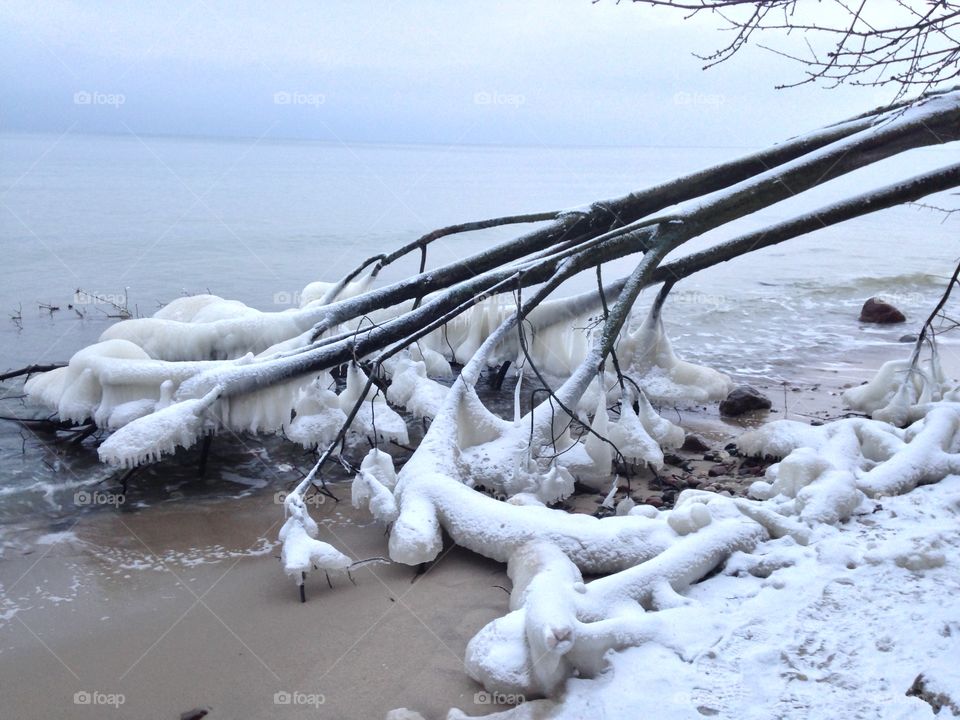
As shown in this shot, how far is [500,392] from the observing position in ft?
21.4

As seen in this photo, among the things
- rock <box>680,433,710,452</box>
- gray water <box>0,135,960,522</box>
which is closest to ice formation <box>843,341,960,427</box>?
rock <box>680,433,710,452</box>

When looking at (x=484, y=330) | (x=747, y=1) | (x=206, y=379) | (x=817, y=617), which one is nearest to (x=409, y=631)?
(x=817, y=617)

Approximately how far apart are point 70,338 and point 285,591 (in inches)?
238

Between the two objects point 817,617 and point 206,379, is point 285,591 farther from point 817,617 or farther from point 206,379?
point 817,617

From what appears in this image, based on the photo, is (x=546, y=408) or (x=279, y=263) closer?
→ (x=546, y=408)
